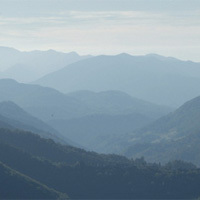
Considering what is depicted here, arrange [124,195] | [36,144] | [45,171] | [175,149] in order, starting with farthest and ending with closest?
[175,149] → [36,144] → [45,171] → [124,195]

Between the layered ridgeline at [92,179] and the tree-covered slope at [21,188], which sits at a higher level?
the layered ridgeline at [92,179]

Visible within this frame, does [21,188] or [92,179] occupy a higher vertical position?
[92,179]

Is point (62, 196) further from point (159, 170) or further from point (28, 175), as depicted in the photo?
point (159, 170)

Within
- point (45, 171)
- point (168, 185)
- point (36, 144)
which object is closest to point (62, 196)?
point (45, 171)

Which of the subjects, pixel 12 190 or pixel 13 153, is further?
pixel 13 153

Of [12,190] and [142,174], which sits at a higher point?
[142,174]

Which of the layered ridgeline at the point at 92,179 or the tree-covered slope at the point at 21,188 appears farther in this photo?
the layered ridgeline at the point at 92,179

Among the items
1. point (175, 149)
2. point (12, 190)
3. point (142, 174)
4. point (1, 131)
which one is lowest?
point (12, 190)

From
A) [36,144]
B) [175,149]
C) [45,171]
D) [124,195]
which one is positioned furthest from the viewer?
[175,149]

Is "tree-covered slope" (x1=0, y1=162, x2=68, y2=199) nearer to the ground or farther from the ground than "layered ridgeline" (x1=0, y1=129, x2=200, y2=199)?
nearer to the ground

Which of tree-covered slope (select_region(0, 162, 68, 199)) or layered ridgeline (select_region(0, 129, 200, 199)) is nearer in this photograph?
tree-covered slope (select_region(0, 162, 68, 199))

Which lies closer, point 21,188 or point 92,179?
point 21,188
